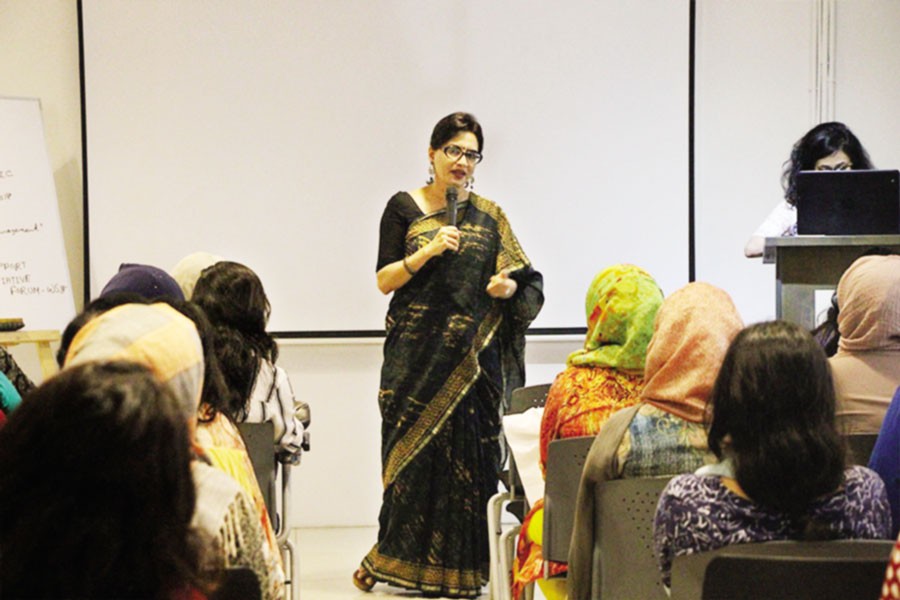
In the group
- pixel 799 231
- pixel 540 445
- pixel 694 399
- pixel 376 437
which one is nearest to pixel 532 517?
pixel 540 445

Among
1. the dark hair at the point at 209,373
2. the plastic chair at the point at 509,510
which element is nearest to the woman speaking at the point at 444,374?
the plastic chair at the point at 509,510

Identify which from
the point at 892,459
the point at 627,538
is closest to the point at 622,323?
the point at 627,538

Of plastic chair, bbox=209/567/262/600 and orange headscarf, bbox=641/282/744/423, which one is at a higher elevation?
orange headscarf, bbox=641/282/744/423

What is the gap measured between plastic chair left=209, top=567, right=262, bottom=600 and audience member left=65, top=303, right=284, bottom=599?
38 mm

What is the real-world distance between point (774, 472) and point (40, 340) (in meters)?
3.51

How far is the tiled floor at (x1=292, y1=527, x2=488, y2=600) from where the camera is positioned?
167 inches

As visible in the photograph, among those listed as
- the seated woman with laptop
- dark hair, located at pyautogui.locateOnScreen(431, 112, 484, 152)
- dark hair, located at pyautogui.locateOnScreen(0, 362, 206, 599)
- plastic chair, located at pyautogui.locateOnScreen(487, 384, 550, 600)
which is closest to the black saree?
dark hair, located at pyautogui.locateOnScreen(431, 112, 484, 152)

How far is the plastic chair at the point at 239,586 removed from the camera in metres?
1.37

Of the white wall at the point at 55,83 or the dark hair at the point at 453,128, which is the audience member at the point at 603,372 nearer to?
the dark hair at the point at 453,128

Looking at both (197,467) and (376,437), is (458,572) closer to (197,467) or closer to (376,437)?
(376,437)

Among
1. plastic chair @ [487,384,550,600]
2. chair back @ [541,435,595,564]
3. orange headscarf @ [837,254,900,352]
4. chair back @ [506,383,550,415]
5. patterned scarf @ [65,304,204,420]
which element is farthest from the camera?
chair back @ [506,383,550,415]

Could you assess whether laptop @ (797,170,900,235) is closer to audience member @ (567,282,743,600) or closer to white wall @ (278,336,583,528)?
audience member @ (567,282,743,600)

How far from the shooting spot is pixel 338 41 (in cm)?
527

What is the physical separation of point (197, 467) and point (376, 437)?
13.0 ft
